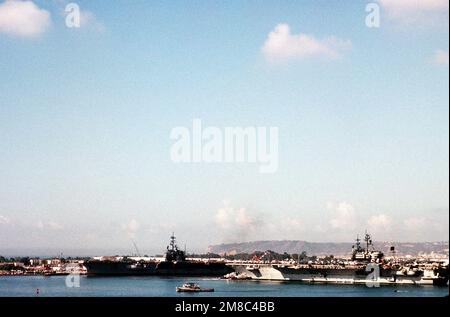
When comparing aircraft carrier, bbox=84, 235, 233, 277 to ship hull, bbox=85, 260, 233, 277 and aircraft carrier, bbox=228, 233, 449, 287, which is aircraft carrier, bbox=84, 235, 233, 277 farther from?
aircraft carrier, bbox=228, 233, 449, 287

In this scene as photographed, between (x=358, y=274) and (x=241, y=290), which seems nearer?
(x=241, y=290)

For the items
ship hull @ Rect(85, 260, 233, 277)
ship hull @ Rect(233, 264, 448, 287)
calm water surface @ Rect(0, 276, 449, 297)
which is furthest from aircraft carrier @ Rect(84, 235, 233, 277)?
ship hull @ Rect(233, 264, 448, 287)

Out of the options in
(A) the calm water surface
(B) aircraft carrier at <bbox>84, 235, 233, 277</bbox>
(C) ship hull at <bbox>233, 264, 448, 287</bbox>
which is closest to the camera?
(A) the calm water surface

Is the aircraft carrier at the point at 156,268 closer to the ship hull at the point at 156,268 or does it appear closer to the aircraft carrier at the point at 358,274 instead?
the ship hull at the point at 156,268

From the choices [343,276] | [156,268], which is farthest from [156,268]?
[343,276]

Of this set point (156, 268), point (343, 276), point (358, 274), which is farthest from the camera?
point (156, 268)

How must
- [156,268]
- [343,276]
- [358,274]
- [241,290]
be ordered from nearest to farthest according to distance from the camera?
[241,290] < [343,276] < [358,274] < [156,268]

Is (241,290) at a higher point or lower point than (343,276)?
lower

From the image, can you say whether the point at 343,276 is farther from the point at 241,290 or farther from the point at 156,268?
the point at 156,268

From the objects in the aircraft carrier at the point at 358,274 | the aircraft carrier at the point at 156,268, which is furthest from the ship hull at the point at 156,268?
→ the aircraft carrier at the point at 358,274

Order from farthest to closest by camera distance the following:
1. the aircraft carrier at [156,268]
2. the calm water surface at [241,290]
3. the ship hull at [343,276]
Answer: the aircraft carrier at [156,268]
the ship hull at [343,276]
the calm water surface at [241,290]
